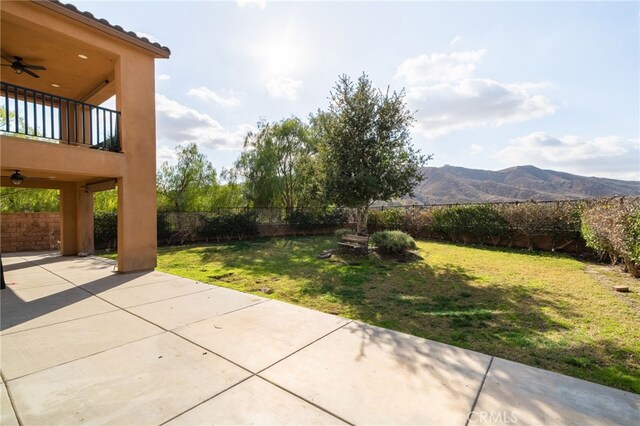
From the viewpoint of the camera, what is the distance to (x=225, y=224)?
14922mm

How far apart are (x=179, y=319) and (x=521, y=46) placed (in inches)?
390

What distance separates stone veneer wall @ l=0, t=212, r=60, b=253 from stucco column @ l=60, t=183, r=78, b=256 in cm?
365

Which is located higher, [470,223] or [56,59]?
[56,59]

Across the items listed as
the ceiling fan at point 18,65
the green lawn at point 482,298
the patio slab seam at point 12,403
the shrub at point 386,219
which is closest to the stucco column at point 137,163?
the green lawn at point 482,298

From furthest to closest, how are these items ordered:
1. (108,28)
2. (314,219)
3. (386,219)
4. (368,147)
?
(314,219), (386,219), (368,147), (108,28)

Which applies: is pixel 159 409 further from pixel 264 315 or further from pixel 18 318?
pixel 18 318

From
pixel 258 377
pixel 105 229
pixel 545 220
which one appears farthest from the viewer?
pixel 105 229

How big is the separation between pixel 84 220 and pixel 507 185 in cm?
6548

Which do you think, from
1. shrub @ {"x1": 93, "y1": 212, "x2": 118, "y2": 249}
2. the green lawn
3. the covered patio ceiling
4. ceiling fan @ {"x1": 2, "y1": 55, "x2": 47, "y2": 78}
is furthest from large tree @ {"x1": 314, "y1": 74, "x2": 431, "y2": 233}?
shrub @ {"x1": 93, "y1": 212, "x2": 118, "y2": 249}

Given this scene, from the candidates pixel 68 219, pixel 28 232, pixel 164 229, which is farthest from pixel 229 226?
pixel 28 232

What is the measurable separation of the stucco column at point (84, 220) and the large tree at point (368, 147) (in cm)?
844

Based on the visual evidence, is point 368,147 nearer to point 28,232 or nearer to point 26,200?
point 28,232

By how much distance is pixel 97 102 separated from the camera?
30.8ft

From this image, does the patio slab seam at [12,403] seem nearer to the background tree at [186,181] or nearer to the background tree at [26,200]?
the background tree at [186,181]
